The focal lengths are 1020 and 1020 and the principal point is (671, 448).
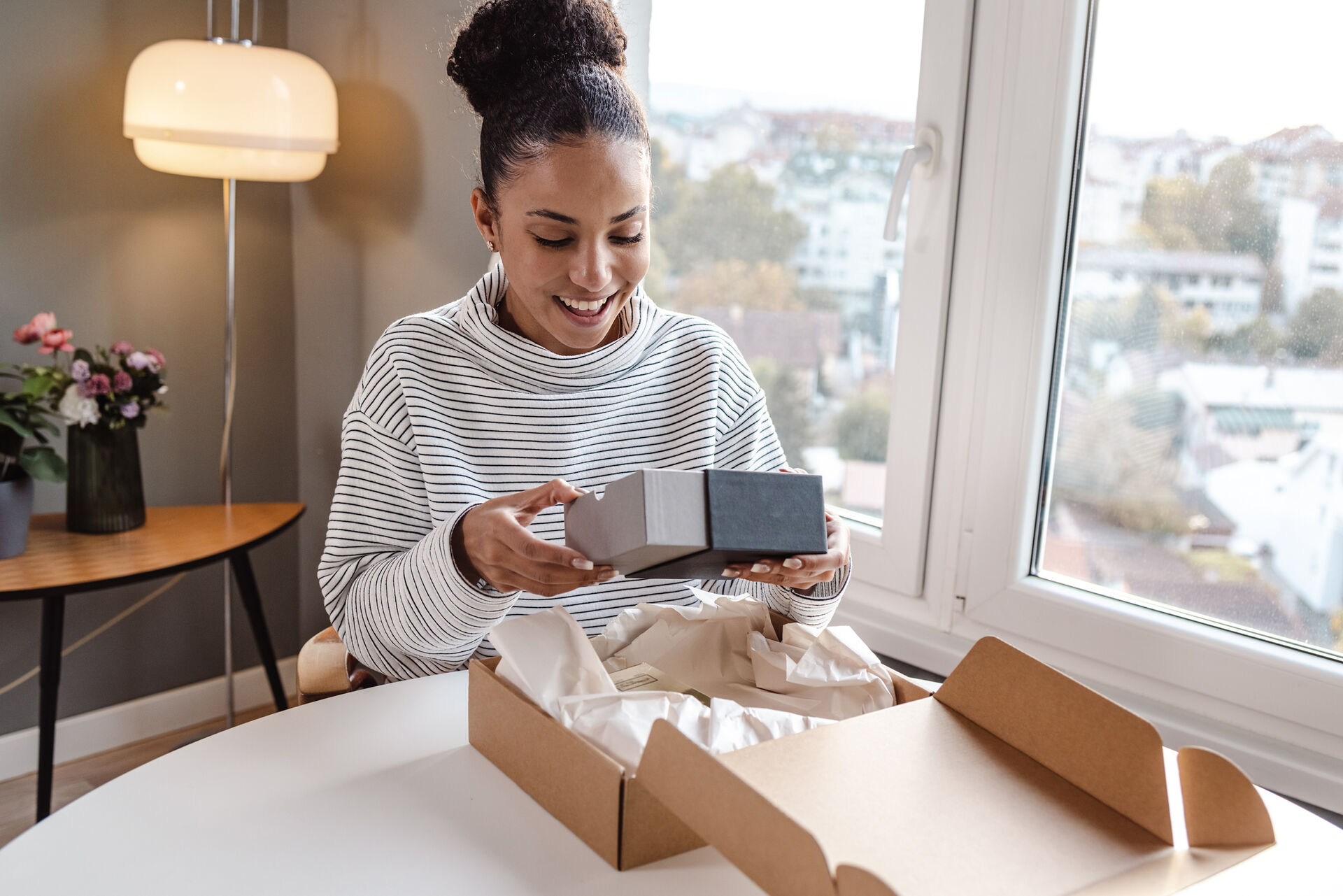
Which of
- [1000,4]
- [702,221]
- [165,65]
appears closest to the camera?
[1000,4]

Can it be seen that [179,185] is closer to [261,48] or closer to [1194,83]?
[261,48]

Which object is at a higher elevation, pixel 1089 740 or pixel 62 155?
pixel 62 155

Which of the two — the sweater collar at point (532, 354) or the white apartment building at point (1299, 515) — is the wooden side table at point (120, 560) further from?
the white apartment building at point (1299, 515)

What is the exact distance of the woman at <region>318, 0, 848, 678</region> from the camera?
1.01 meters

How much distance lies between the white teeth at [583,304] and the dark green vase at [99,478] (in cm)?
124

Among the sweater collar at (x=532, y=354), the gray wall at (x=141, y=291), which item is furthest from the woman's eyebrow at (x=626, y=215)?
the gray wall at (x=141, y=291)

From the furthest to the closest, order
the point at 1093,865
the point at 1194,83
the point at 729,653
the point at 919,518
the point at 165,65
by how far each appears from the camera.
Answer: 1. the point at 165,65
2. the point at 919,518
3. the point at 1194,83
4. the point at 729,653
5. the point at 1093,865

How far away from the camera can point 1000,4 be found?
1396 millimetres

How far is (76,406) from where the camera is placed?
1852mm

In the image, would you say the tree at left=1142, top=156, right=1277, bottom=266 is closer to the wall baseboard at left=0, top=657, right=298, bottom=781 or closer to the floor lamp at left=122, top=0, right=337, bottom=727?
the floor lamp at left=122, top=0, right=337, bottom=727

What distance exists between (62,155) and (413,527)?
1.44 meters

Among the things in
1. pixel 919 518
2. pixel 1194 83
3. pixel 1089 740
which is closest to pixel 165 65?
pixel 919 518

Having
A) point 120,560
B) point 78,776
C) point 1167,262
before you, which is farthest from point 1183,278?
point 78,776

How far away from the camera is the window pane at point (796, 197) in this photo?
1.65 metres
